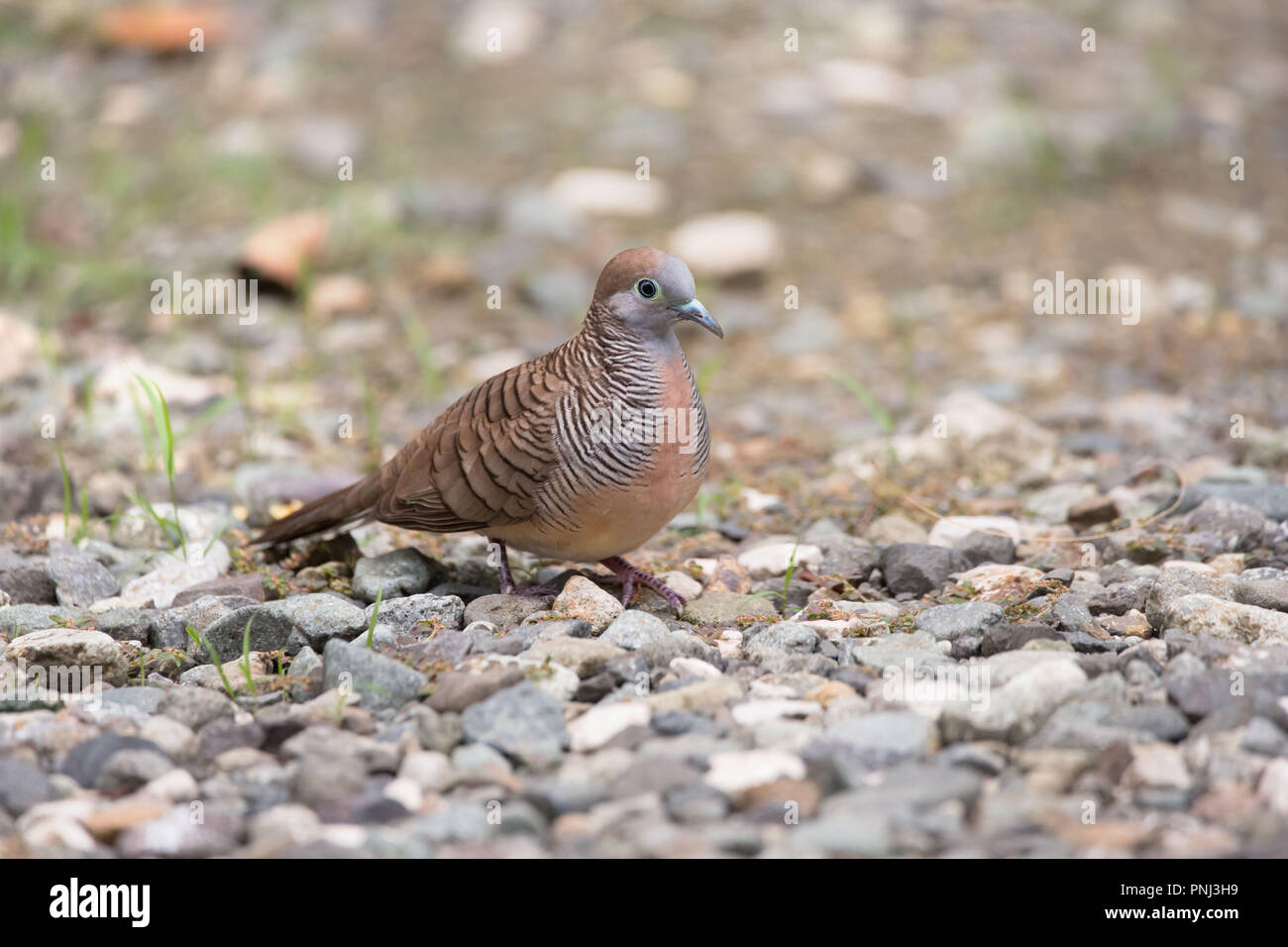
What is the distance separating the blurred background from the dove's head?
4.87 ft

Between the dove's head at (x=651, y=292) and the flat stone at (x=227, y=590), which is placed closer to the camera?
the dove's head at (x=651, y=292)

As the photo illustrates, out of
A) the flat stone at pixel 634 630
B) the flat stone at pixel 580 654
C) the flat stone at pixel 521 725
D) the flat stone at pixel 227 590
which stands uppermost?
the flat stone at pixel 227 590

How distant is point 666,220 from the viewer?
28.5 ft

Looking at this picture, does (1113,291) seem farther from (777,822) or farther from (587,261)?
(777,822)

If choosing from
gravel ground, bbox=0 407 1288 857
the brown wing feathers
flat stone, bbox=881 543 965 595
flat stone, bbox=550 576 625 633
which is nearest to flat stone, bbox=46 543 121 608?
gravel ground, bbox=0 407 1288 857

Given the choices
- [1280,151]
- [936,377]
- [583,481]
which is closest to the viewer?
[583,481]

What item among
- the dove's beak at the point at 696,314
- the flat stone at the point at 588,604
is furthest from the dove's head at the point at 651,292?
the flat stone at the point at 588,604

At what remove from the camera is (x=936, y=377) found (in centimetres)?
730

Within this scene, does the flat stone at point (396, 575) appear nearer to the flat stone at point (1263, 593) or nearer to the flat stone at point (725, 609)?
the flat stone at point (725, 609)

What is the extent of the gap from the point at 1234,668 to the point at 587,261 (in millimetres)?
5362

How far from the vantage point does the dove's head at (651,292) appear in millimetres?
4184

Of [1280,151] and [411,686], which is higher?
[1280,151]

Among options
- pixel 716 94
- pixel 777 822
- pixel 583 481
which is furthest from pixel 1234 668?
pixel 716 94
